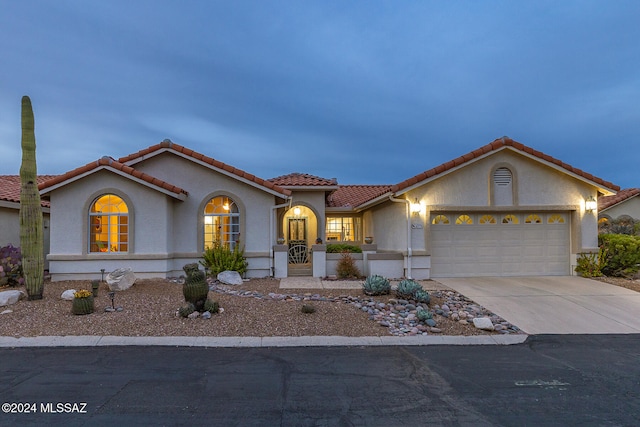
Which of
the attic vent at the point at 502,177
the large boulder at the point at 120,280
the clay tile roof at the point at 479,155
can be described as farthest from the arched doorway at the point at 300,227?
the attic vent at the point at 502,177

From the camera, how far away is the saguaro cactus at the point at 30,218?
8.08 m

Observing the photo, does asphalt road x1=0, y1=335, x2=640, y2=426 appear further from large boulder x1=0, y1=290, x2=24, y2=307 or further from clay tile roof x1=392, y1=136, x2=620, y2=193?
clay tile roof x1=392, y1=136, x2=620, y2=193

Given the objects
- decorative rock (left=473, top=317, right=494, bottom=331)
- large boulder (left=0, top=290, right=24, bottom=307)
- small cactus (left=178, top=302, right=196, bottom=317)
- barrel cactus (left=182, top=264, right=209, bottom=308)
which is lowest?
decorative rock (left=473, top=317, right=494, bottom=331)

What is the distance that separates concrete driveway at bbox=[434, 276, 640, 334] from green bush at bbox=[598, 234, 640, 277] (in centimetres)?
152

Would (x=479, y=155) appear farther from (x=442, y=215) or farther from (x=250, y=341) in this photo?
(x=250, y=341)

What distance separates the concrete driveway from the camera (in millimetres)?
7012

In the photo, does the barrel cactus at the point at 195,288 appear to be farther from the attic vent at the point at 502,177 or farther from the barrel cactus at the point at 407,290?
the attic vent at the point at 502,177

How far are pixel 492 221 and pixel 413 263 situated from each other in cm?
311

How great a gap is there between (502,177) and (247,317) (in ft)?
31.4

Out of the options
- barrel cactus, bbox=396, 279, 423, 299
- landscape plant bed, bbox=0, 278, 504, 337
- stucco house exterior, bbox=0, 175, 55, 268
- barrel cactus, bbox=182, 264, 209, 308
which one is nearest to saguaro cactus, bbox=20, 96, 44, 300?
landscape plant bed, bbox=0, 278, 504, 337

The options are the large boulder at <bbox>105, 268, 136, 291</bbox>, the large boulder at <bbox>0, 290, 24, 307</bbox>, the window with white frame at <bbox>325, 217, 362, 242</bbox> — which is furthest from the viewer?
the window with white frame at <bbox>325, 217, 362, 242</bbox>

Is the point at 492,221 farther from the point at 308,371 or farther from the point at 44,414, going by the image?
the point at 44,414

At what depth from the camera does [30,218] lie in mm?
8148

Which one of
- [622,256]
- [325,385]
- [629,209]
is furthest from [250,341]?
[629,209]
